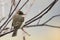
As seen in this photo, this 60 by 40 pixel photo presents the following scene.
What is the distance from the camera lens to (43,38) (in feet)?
2.27

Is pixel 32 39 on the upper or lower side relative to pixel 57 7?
lower

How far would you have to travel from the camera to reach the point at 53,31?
0.69m

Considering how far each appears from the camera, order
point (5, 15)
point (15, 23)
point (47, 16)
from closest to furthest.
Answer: point (15, 23), point (5, 15), point (47, 16)

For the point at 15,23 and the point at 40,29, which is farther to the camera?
the point at 40,29

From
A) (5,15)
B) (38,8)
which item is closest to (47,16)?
(38,8)

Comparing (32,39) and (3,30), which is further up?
(3,30)

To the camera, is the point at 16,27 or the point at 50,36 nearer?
the point at 16,27

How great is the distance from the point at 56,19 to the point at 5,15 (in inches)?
10.8

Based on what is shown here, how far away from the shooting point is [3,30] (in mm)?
385

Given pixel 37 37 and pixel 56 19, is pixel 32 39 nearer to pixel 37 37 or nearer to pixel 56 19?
pixel 37 37

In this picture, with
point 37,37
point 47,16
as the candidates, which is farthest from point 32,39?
point 47,16

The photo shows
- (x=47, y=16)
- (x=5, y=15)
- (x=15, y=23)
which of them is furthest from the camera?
(x=47, y=16)

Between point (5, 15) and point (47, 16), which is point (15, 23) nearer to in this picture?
point (5, 15)

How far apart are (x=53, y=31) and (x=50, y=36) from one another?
31mm
